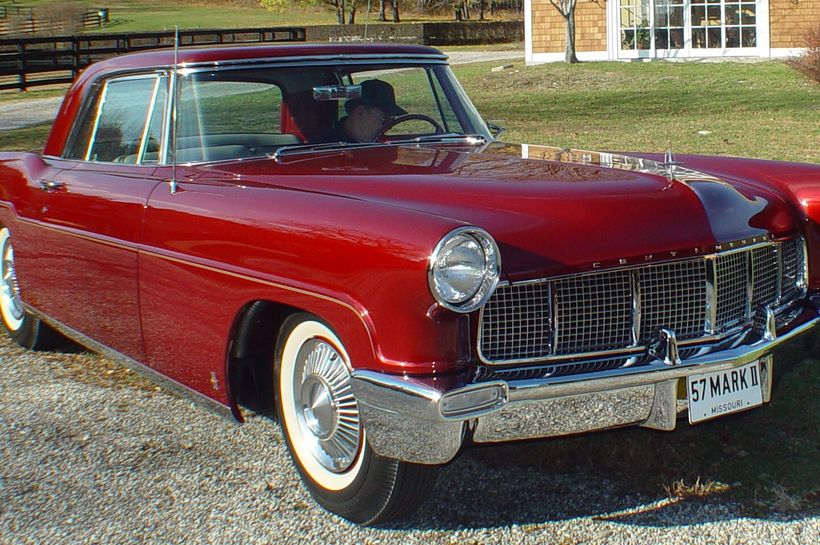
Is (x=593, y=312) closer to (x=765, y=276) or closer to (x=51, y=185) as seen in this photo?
(x=765, y=276)

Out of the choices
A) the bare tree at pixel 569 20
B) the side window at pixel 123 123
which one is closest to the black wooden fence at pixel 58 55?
the bare tree at pixel 569 20

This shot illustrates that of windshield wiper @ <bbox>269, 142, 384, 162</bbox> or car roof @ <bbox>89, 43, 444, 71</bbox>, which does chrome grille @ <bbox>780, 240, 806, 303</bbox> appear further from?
car roof @ <bbox>89, 43, 444, 71</bbox>

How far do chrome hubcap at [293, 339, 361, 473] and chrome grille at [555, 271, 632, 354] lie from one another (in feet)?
2.19

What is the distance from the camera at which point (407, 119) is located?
15.1 feet

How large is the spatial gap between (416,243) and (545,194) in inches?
23.3

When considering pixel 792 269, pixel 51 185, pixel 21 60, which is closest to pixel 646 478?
pixel 792 269

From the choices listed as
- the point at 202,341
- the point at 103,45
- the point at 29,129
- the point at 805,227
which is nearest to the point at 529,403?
the point at 202,341

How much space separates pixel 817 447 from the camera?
380cm

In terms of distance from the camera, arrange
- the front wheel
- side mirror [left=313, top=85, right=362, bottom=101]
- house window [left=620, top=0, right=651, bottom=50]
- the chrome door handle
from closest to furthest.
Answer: the front wheel
side mirror [left=313, top=85, right=362, bottom=101]
the chrome door handle
house window [left=620, top=0, right=651, bottom=50]

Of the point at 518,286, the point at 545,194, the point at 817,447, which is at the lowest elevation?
the point at 817,447

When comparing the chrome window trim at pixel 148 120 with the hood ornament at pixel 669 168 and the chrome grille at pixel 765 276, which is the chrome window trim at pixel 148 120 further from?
the chrome grille at pixel 765 276

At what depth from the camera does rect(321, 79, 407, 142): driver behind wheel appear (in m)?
4.36

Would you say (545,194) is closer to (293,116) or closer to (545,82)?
(293,116)

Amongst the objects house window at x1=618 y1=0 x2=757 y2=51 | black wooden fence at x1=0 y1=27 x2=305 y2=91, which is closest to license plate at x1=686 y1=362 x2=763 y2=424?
black wooden fence at x1=0 y1=27 x2=305 y2=91
